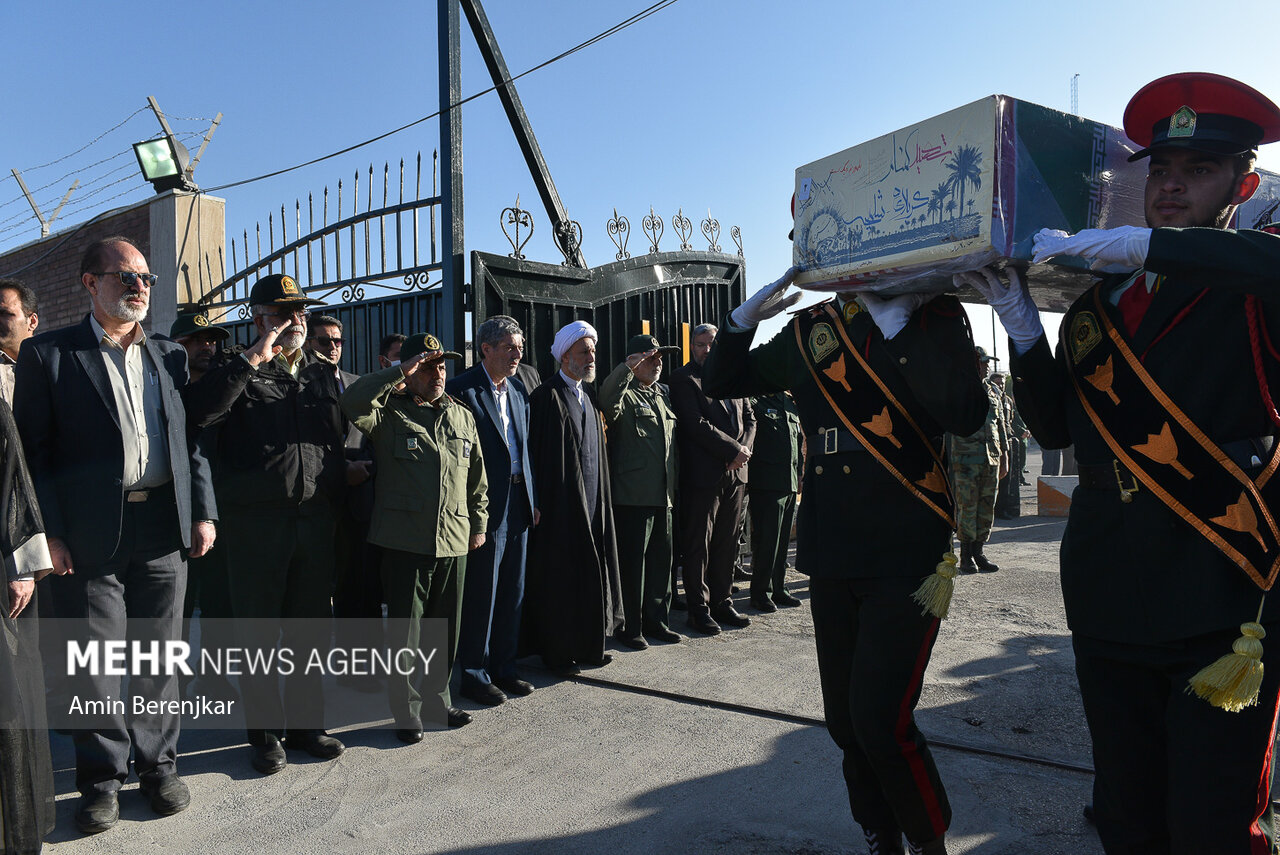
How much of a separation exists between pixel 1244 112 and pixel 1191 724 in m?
1.38

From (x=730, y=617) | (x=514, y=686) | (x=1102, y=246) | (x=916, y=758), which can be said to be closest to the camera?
(x=1102, y=246)

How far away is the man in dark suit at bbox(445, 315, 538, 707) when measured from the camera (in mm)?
4668

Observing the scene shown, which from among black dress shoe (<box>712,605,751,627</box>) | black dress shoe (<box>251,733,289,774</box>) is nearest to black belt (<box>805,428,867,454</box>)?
black dress shoe (<box>251,733,289,774</box>)

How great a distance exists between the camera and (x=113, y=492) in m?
3.25

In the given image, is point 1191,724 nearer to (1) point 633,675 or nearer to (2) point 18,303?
(1) point 633,675

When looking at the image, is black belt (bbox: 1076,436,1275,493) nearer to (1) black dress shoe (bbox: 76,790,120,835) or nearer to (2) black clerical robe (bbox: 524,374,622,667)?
(2) black clerical robe (bbox: 524,374,622,667)

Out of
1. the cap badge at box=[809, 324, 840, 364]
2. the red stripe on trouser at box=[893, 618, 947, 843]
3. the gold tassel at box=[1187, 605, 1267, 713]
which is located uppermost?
the cap badge at box=[809, 324, 840, 364]

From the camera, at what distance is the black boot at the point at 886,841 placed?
2691 mm

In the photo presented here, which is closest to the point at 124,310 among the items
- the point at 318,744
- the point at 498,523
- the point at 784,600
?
the point at 318,744

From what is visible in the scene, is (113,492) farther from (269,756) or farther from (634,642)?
(634,642)

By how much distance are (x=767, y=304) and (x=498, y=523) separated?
234 centimetres

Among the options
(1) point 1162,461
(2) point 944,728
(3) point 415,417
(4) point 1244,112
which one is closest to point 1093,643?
(1) point 1162,461

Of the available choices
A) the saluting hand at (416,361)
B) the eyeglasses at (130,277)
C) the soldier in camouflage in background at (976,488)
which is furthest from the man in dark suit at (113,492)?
the soldier in camouflage in background at (976,488)

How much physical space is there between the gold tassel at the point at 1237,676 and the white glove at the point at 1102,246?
82cm
